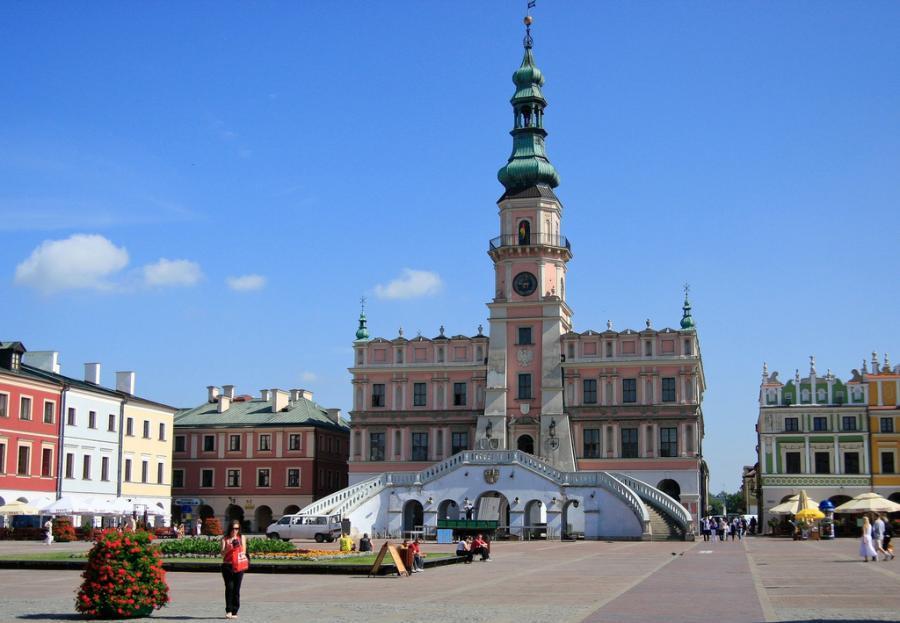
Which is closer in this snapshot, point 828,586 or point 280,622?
point 280,622

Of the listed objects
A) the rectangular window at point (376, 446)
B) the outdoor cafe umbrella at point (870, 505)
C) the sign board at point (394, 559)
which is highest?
the rectangular window at point (376, 446)

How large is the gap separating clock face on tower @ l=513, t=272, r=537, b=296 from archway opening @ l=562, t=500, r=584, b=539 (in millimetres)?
16825

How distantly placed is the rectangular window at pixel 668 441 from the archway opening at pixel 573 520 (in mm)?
9847

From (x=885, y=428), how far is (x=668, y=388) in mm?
18698

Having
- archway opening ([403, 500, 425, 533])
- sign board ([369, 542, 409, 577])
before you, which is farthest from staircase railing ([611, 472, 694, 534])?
sign board ([369, 542, 409, 577])

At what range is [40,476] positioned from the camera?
6669 cm

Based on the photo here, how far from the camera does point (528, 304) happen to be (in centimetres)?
8006

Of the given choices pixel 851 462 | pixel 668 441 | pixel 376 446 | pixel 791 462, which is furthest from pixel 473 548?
pixel 851 462

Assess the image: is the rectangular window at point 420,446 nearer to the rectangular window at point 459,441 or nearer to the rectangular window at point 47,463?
the rectangular window at point 459,441

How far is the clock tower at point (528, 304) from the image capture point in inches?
3091

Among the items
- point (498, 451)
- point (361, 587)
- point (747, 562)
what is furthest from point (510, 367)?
point (361, 587)

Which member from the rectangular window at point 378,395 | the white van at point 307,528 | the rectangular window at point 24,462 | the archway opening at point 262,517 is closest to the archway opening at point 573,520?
the white van at point 307,528

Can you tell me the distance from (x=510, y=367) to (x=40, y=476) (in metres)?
31.4

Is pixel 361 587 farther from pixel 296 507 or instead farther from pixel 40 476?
pixel 296 507
